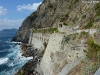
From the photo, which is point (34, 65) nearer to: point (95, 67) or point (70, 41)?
point (70, 41)

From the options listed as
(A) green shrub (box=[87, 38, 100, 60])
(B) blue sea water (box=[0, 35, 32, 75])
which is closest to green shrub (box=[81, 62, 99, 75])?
(A) green shrub (box=[87, 38, 100, 60])

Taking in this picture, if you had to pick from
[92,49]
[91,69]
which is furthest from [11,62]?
[91,69]

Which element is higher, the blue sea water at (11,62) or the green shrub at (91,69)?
the green shrub at (91,69)

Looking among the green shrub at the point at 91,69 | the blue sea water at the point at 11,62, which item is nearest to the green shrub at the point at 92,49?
the green shrub at the point at 91,69

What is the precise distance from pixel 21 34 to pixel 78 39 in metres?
98.3

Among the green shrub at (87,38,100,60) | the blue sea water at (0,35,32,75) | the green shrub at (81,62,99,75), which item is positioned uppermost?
the green shrub at (87,38,100,60)

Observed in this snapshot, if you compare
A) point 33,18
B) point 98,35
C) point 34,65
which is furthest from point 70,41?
point 33,18

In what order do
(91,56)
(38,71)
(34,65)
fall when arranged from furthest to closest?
(34,65) → (38,71) → (91,56)

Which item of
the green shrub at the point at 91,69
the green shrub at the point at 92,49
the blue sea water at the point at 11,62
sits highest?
the green shrub at the point at 92,49

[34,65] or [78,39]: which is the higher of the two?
[78,39]

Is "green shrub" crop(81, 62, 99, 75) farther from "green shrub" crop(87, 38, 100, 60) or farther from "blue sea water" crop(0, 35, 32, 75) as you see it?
"blue sea water" crop(0, 35, 32, 75)

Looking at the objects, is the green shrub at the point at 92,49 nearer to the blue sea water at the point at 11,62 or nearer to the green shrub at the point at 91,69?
the green shrub at the point at 91,69

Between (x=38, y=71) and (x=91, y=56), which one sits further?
(x=38, y=71)

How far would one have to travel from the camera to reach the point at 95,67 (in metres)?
15.2
